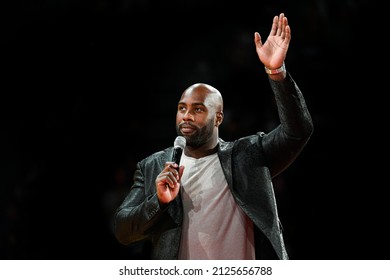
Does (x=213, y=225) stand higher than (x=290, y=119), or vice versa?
(x=290, y=119)

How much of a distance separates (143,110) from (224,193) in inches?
72.4

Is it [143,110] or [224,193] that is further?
[143,110]

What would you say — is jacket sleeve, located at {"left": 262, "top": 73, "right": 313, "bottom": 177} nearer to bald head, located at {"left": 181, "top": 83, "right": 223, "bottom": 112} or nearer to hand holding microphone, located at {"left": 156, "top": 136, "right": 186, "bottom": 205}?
bald head, located at {"left": 181, "top": 83, "right": 223, "bottom": 112}

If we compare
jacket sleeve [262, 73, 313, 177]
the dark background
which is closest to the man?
jacket sleeve [262, 73, 313, 177]

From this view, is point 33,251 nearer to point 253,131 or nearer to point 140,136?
point 140,136

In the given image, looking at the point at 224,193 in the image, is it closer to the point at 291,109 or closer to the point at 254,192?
the point at 254,192

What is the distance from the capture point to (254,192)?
1674 mm

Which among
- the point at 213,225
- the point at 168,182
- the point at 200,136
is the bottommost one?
the point at 213,225

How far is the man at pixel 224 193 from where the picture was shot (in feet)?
5.34

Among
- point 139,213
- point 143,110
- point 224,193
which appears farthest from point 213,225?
point 143,110

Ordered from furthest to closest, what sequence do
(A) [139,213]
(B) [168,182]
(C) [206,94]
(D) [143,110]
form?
1. (D) [143,110]
2. (C) [206,94]
3. (A) [139,213]
4. (B) [168,182]

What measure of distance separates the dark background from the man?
1.34 m

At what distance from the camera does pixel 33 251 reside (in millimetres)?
3064

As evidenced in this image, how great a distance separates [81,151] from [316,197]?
1.30 metres
